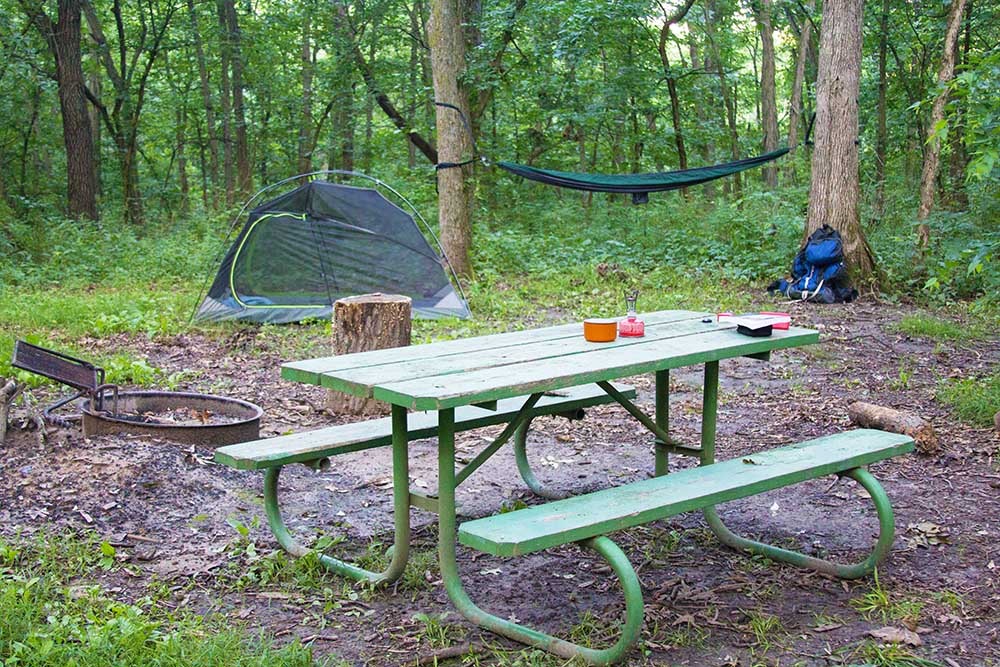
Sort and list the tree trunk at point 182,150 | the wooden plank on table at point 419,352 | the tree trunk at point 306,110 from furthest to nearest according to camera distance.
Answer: the tree trunk at point 182,150, the tree trunk at point 306,110, the wooden plank on table at point 419,352

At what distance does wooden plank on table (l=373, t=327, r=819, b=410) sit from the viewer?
2377 mm

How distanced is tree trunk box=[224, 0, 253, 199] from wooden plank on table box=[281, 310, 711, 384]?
12809 mm

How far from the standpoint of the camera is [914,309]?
7.50 metres

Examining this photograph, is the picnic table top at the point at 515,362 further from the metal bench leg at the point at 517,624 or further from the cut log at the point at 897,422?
the cut log at the point at 897,422

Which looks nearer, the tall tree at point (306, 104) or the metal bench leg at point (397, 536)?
the metal bench leg at point (397, 536)

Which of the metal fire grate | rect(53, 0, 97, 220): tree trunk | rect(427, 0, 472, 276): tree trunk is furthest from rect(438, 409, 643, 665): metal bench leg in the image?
rect(53, 0, 97, 220): tree trunk

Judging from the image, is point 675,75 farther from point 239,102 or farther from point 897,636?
point 897,636

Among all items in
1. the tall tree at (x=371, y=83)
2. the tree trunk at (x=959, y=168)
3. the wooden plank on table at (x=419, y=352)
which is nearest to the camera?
the wooden plank on table at (x=419, y=352)

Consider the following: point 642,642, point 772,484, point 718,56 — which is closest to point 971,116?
point 772,484

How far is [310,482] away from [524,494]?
2.81ft

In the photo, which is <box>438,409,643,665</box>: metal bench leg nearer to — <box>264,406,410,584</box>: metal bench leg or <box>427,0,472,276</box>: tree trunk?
<box>264,406,410,584</box>: metal bench leg

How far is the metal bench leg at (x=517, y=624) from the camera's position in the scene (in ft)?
7.29

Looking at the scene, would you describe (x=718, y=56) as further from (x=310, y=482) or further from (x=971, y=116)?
(x=310, y=482)

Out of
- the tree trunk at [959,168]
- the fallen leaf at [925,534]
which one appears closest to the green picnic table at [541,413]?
the fallen leaf at [925,534]
